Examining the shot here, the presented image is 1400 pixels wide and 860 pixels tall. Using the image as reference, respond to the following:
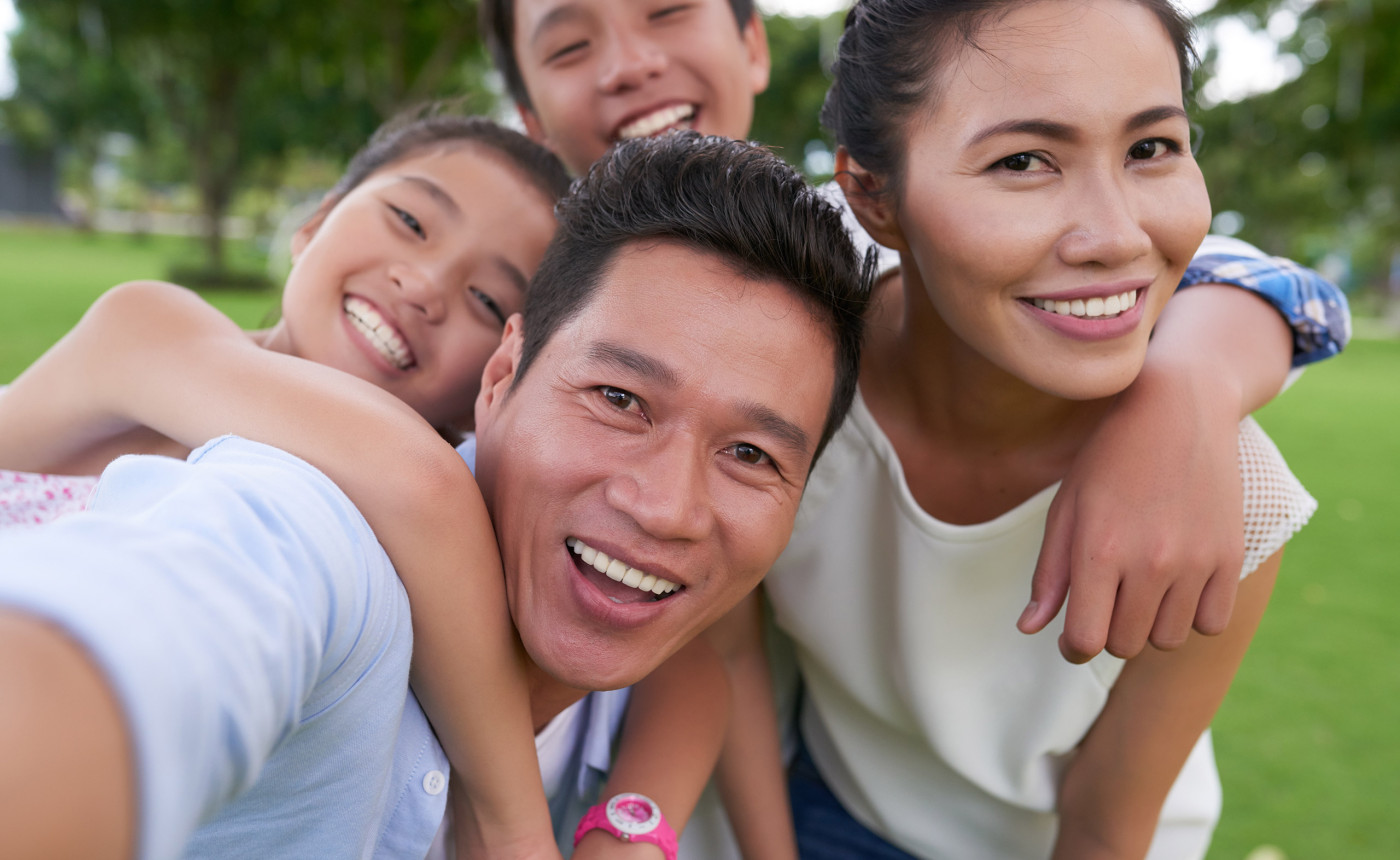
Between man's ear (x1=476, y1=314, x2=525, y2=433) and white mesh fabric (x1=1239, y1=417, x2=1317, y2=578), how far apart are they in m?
1.37

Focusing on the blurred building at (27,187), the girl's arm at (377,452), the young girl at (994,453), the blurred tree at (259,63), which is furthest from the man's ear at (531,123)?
the blurred building at (27,187)

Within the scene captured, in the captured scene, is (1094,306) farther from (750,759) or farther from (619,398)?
(750,759)

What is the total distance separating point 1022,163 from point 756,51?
5.35ft

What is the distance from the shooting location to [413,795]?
1574mm

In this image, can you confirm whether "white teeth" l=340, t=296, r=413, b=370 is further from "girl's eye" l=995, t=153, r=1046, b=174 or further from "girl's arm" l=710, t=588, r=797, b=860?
"girl's eye" l=995, t=153, r=1046, b=174

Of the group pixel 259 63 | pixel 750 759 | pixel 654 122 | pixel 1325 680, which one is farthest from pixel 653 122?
pixel 259 63

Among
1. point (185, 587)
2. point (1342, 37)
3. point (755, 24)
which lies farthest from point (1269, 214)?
point (185, 587)

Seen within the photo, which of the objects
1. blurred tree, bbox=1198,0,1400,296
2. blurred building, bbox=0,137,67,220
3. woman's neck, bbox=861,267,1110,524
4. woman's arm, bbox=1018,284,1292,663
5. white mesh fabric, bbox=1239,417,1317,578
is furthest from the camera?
blurred building, bbox=0,137,67,220

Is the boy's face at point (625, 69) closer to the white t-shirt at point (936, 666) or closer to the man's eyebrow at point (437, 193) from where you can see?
the man's eyebrow at point (437, 193)

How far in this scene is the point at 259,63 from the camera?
20.5m

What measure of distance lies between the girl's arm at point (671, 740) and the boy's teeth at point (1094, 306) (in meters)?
1.04

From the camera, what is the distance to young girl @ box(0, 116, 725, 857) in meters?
1.44

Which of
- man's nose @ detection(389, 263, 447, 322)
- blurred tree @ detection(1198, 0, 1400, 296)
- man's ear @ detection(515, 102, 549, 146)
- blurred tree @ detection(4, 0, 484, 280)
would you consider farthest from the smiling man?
blurred tree @ detection(1198, 0, 1400, 296)

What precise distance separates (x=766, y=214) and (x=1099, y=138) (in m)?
0.57
